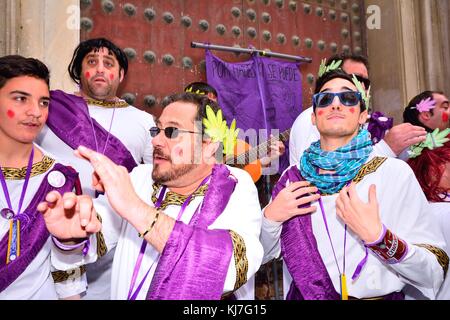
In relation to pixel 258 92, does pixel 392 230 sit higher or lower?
lower

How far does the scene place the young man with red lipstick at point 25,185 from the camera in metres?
1.84

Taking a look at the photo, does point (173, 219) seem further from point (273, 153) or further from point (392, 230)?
point (273, 153)

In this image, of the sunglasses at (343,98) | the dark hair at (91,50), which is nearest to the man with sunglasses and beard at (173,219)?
the sunglasses at (343,98)

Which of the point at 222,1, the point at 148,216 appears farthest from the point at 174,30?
the point at 148,216

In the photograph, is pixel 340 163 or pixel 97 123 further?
pixel 97 123

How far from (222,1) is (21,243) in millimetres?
2941

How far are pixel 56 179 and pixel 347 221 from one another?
1144 millimetres

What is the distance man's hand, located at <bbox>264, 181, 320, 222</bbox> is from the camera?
194cm

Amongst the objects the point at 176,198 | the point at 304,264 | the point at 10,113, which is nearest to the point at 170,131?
the point at 176,198

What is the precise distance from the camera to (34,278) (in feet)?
6.19

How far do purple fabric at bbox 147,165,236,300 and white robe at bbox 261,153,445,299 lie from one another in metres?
0.50

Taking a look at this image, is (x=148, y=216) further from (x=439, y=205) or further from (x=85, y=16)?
(x=85, y=16)

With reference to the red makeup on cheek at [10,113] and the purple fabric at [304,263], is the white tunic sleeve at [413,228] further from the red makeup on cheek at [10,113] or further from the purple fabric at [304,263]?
the red makeup on cheek at [10,113]

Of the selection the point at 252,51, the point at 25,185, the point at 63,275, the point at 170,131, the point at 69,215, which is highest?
the point at 252,51
